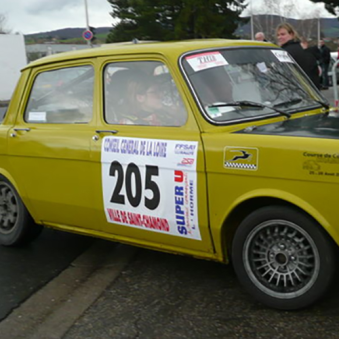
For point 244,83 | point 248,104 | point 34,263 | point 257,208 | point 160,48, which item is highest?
point 160,48

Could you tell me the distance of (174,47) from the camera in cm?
436

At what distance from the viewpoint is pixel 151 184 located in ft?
13.7

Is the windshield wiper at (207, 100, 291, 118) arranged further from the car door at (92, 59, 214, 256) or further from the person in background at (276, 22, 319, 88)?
the person in background at (276, 22, 319, 88)

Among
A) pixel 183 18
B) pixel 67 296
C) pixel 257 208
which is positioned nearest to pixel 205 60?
pixel 257 208

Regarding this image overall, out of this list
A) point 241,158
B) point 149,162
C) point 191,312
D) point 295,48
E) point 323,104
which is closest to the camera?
point 241,158

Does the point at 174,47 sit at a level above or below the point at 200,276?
above

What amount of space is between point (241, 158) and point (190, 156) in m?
0.39

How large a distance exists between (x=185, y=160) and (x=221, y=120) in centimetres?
39

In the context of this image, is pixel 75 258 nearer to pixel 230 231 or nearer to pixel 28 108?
pixel 28 108

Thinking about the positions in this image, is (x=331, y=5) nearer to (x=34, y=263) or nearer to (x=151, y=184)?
(x=34, y=263)

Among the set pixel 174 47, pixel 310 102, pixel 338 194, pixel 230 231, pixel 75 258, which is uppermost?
pixel 174 47

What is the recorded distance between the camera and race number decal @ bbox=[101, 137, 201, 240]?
3.98 m

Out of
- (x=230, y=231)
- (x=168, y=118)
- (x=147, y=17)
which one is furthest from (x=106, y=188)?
(x=147, y=17)

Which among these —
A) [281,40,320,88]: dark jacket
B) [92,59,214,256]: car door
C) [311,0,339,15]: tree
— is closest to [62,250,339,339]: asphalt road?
[92,59,214,256]: car door
